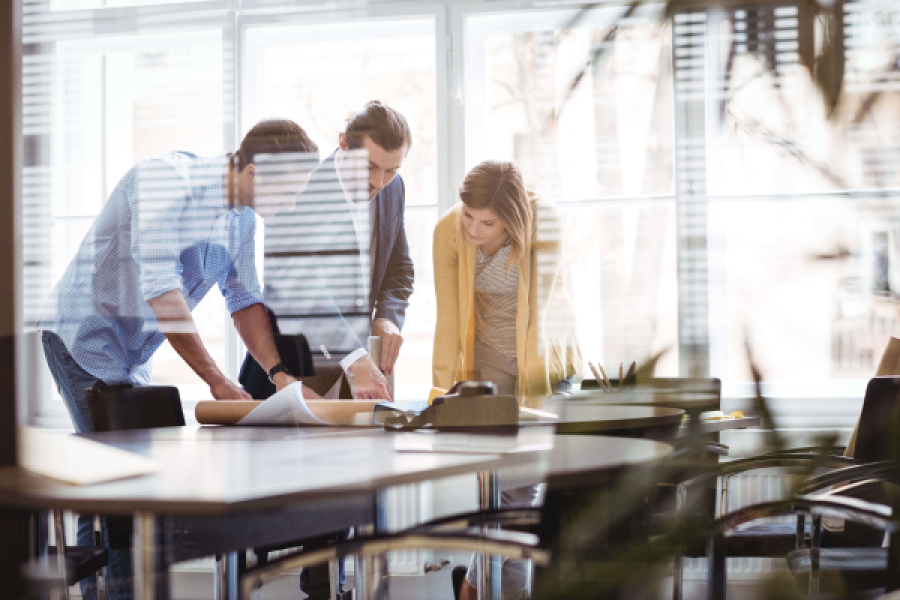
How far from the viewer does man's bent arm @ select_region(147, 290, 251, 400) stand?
2.12 m

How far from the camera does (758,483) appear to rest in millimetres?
255

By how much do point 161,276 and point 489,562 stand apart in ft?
4.75

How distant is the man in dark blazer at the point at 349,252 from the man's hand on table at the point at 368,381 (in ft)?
0.55

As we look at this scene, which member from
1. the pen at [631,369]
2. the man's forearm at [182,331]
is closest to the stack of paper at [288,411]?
the man's forearm at [182,331]

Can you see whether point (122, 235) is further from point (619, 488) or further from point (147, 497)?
point (619, 488)

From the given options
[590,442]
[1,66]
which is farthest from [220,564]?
[1,66]

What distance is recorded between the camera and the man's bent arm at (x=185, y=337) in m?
2.12

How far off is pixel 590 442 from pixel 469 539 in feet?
0.92

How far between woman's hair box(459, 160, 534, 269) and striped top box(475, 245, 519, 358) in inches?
1.6

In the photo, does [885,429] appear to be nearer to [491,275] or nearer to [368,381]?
[368,381]

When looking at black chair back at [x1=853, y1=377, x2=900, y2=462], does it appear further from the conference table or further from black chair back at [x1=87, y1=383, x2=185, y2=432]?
black chair back at [x1=87, y1=383, x2=185, y2=432]

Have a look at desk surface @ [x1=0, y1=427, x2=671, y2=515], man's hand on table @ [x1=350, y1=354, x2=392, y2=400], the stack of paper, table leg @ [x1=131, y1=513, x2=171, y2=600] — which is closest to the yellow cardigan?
man's hand on table @ [x1=350, y1=354, x2=392, y2=400]

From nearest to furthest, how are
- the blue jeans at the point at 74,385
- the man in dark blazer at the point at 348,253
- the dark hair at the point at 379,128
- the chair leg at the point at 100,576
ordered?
the chair leg at the point at 100,576, the blue jeans at the point at 74,385, the man in dark blazer at the point at 348,253, the dark hair at the point at 379,128

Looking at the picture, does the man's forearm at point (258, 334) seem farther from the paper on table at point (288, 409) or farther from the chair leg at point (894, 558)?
the chair leg at point (894, 558)
